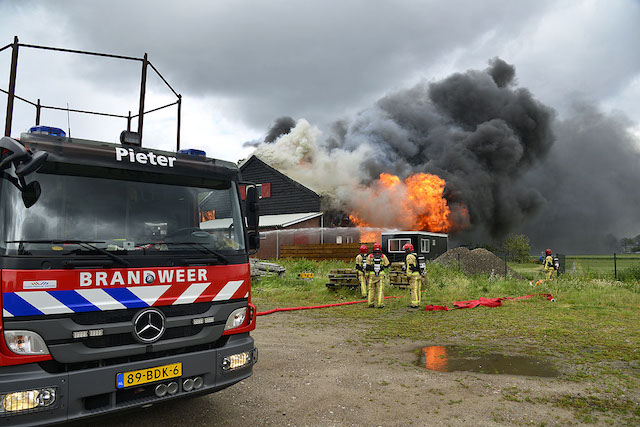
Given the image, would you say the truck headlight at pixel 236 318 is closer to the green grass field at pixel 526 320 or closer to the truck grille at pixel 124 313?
the truck grille at pixel 124 313

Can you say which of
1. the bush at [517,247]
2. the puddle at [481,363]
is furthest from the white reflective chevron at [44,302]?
the bush at [517,247]

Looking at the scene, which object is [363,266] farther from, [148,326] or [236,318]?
[148,326]

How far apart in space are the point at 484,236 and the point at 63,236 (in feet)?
128

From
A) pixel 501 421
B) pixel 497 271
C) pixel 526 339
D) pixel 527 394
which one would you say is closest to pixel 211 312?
pixel 501 421

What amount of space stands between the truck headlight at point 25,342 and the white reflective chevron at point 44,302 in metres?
0.18

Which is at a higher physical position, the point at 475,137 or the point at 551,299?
the point at 475,137

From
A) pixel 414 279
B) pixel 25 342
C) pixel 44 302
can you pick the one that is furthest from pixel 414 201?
pixel 25 342

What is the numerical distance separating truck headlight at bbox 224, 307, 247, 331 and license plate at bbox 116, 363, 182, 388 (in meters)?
0.62

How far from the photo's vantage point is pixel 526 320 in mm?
9867

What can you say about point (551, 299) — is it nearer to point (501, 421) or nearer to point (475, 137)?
point (501, 421)

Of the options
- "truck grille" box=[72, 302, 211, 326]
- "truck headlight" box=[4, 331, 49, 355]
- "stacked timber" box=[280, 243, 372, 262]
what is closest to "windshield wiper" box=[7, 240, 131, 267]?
"truck grille" box=[72, 302, 211, 326]

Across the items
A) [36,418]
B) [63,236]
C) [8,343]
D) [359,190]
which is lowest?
[36,418]

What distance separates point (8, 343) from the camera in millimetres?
3068

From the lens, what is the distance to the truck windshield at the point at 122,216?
3.33 meters
